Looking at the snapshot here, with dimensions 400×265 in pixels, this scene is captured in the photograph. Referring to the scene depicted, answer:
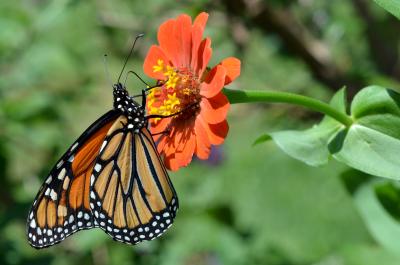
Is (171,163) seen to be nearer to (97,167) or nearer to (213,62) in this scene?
(97,167)

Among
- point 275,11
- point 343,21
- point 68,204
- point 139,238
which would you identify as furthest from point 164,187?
point 343,21

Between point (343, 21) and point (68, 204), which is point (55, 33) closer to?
point (343, 21)

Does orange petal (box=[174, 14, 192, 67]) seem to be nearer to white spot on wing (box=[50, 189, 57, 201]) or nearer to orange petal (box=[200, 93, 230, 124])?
orange petal (box=[200, 93, 230, 124])

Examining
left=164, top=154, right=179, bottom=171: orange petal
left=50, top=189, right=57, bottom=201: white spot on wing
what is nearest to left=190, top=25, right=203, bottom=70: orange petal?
left=164, top=154, right=179, bottom=171: orange petal

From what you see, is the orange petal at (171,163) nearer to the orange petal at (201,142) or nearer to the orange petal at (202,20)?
the orange petal at (201,142)

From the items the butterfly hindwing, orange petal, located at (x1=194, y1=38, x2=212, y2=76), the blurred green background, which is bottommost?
the blurred green background

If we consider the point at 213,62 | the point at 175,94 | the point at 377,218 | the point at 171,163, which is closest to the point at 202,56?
the point at 175,94

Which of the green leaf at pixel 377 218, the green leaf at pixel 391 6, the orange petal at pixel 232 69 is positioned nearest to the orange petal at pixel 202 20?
the orange petal at pixel 232 69
